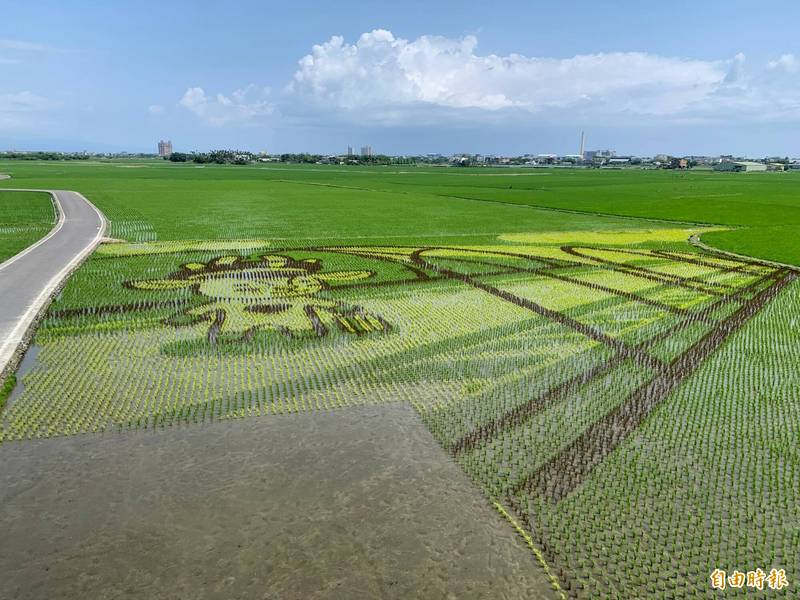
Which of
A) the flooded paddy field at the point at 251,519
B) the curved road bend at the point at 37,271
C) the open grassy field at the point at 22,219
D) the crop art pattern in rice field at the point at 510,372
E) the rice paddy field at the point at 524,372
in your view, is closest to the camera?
the flooded paddy field at the point at 251,519

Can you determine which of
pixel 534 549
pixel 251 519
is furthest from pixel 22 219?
pixel 534 549

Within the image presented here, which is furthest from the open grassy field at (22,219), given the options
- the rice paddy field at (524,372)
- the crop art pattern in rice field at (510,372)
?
the crop art pattern in rice field at (510,372)

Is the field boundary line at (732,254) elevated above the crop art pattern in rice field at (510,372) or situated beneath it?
elevated above

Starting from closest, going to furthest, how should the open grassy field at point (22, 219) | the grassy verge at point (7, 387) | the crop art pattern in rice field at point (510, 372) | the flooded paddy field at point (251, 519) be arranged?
the flooded paddy field at point (251, 519) → the crop art pattern in rice field at point (510, 372) → the grassy verge at point (7, 387) → the open grassy field at point (22, 219)

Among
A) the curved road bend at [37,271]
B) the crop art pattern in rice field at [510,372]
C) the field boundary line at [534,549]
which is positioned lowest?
the field boundary line at [534,549]

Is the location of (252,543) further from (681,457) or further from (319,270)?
(319,270)

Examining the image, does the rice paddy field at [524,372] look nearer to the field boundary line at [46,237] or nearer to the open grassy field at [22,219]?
the field boundary line at [46,237]

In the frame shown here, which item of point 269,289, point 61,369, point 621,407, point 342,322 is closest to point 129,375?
point 61,369
